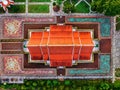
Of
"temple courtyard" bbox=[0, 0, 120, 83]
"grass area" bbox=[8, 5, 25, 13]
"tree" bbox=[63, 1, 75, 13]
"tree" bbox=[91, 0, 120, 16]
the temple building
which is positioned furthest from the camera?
"temple courtyard" bbox=[0, 0, 120, 83]

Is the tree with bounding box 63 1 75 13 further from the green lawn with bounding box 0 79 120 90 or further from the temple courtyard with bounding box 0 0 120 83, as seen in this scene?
the green lawn with bounding box 0 79 120 90

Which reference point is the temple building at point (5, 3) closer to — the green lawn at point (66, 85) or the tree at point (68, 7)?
the tree at point (68, 7)

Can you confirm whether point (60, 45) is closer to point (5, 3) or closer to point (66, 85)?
point (66, 85)

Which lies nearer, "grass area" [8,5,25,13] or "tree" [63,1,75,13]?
"tree" [63,1,75,13]

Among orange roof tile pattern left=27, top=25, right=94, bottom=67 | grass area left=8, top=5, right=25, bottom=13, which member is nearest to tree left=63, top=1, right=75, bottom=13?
orange roof tile pattern left=27, top=25, right=94, bottom=67

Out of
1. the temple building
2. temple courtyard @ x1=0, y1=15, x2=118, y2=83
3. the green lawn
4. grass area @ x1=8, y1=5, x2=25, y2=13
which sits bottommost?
the green lawn

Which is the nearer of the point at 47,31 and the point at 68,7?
the point at 68,7

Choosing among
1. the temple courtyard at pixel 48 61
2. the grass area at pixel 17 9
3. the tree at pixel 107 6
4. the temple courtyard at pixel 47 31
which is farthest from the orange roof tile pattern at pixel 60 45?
the tree at pixel 107 6

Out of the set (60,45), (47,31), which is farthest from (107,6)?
(47,31)
